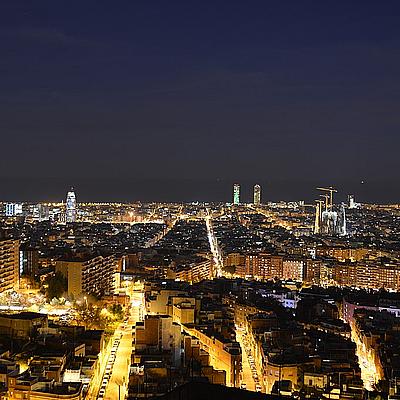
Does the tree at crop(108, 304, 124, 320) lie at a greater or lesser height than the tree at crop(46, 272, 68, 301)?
lesser

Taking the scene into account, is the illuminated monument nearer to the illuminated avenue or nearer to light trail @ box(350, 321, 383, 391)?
the illuminated avenue

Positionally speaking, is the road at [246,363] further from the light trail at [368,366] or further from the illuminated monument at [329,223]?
the illuminated monument at [329,223]

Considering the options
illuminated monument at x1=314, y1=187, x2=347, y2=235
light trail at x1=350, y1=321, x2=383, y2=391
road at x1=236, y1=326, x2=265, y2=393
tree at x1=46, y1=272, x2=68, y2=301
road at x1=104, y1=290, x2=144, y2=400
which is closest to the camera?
road at x1=104, y1=290, x2=144, y2=400

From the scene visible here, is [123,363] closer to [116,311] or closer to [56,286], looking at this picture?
[116,311]

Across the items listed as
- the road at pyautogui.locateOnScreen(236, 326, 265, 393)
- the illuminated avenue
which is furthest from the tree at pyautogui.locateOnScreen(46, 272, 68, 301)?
the road at pyautogui.locateOnScreen(236, 326, 265, 393)

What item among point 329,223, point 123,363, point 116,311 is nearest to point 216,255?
point 116,311

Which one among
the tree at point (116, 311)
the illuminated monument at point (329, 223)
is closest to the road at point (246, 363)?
the tree at point (116, 311)
